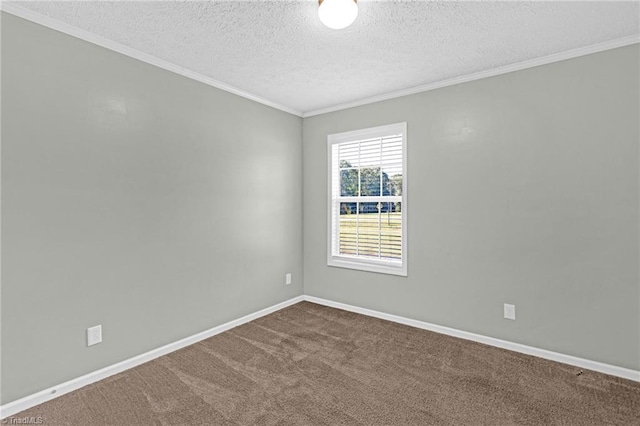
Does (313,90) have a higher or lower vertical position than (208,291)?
higher

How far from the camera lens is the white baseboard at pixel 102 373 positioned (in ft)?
6.72

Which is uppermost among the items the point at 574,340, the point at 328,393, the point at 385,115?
the point at 385,115

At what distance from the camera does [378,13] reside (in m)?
2.11

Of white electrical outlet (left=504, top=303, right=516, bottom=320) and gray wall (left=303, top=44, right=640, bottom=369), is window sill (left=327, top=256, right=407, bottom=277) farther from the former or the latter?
white electrical outlet (left=504, top=303, right=516, bottom=320)

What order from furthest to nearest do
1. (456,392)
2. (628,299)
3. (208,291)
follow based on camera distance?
(208,291) < (628,299) < (456,392)

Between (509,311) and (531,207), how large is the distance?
3.05 ft

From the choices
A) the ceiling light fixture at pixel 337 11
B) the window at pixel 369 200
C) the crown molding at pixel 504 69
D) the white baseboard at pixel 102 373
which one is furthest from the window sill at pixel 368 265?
the ceiling light fixture at pixel 337 11

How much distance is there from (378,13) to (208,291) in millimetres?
2724

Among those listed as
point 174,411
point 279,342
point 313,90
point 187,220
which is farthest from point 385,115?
point 174,411

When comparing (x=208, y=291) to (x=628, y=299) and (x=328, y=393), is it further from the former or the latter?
(x=628, y=299)

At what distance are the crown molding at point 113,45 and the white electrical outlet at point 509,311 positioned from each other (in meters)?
3.23

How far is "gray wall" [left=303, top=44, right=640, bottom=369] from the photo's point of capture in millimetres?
2492

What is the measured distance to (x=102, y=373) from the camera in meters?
2.43

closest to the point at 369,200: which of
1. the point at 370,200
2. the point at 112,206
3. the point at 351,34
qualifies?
the point at 370,200
